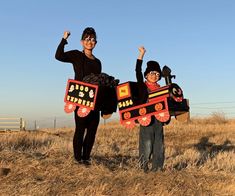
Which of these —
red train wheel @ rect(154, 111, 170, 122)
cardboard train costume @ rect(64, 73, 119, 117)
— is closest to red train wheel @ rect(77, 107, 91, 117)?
cardboard train costume @ rect(64, 73, 119, 117)

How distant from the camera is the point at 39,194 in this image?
3990mm

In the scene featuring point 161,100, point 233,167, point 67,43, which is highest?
point 67,43

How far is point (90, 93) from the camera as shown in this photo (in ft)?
17.3

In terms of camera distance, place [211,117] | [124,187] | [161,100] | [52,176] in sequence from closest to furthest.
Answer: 1. [124,187]
2. [52,176]
3. [161,100]
4. [211,117]

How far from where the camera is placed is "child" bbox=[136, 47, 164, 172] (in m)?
5.43

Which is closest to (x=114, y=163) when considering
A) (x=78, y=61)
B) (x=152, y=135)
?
(x=152, y=135)

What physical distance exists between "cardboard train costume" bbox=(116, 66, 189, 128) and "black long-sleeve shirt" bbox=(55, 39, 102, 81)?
47 cm

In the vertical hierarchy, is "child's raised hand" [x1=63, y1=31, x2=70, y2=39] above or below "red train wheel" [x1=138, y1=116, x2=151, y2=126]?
above

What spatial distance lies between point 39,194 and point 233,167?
4.13 meters

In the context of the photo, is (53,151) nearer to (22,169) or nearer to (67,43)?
(22,169)

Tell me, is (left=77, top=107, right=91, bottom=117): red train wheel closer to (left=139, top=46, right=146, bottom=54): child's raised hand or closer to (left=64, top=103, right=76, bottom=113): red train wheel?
(left=64, top=103, right=76, bottom=113): red train wheel

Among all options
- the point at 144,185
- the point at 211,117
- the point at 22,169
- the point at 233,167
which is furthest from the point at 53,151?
the point at 211,117

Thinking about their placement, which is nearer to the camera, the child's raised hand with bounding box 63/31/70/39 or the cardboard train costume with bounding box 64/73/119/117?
the cardboard train costume with bounding box 64/73/119/117

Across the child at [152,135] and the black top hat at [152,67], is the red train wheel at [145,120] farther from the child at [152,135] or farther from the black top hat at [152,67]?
the black top hat at [152,67]
